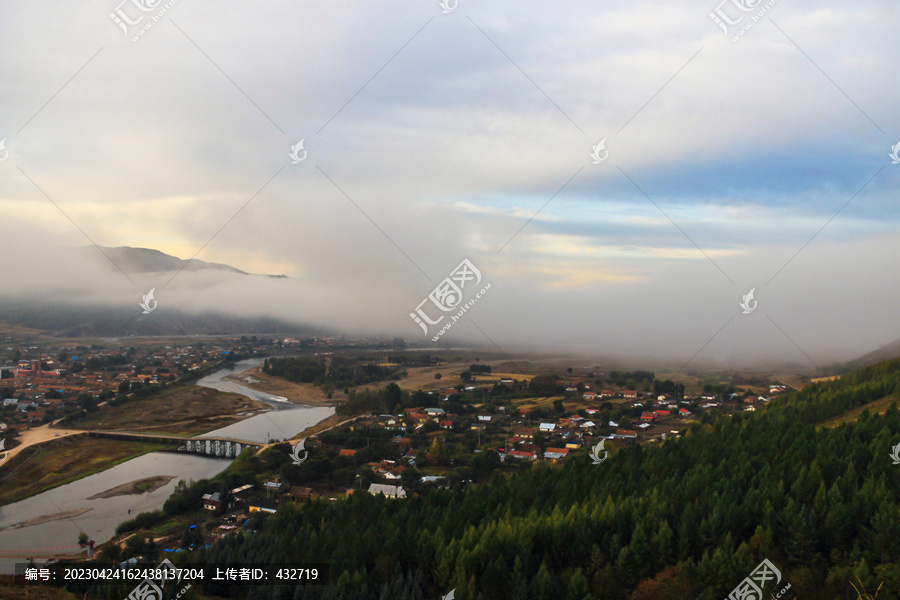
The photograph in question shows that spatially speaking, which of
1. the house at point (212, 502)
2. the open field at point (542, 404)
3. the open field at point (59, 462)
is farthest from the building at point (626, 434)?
the open field at point (59, 462)

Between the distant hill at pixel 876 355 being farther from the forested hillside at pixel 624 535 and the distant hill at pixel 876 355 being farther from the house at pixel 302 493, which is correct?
the house at pixel 302 493

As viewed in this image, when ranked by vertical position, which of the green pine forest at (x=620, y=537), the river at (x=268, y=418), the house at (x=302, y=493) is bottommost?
the house at (x=302, y=493)

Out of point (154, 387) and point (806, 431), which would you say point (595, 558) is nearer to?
point (806, 431)

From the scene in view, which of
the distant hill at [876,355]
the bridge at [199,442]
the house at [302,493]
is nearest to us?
the house at [302,493]

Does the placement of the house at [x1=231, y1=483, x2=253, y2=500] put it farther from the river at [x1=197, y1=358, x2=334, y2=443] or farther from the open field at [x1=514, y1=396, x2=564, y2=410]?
the open field at [x1=514, y1=396, x2=564, y2=410]

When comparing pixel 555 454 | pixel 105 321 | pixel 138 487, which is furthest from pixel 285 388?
pixel 555 454

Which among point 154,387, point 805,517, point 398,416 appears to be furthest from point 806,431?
point 154,387
